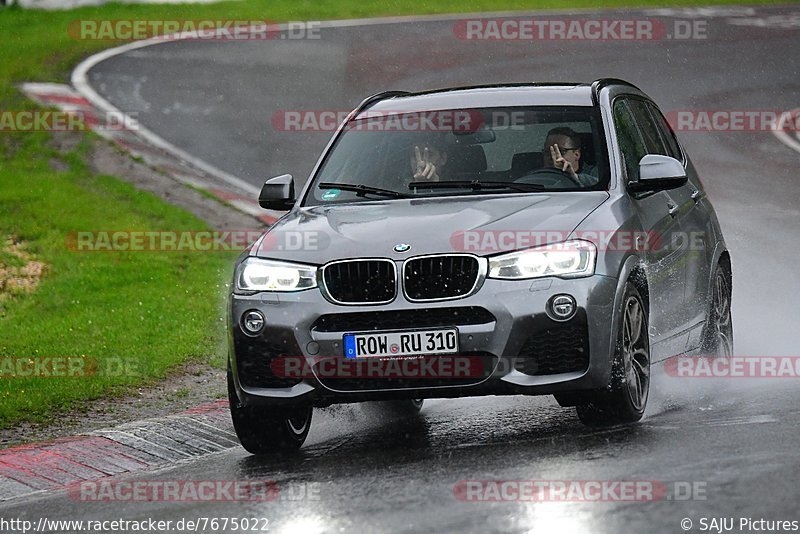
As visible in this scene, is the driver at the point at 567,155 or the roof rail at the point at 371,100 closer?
the driver at the point at 567,155

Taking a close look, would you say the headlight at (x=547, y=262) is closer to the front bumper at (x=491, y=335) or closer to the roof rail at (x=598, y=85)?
the front bumper at (x=491, y=335)

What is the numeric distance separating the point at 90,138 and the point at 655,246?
11843mm

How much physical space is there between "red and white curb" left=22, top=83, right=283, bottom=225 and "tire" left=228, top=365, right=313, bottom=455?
7544 mm

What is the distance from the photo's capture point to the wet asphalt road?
6.39 m

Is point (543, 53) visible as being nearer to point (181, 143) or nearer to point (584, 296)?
point (181, 143)

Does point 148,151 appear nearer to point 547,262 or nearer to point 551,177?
point 551,177

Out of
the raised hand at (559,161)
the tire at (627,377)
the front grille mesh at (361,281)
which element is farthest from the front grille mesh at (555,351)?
the raised hand at (559,161)

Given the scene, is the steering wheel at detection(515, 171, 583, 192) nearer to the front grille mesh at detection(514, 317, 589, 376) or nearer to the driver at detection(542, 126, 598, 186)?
the driver at detection(542, 126, 598, 186)

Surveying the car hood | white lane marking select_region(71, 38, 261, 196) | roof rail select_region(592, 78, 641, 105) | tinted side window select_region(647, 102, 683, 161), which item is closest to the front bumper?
the car hood

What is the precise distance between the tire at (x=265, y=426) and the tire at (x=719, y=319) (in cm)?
273

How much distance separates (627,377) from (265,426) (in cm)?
193

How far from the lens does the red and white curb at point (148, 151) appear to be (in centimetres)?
1716

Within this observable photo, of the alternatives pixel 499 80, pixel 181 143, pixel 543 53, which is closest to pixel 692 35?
pixel 543 53

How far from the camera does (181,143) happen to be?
20094mm
